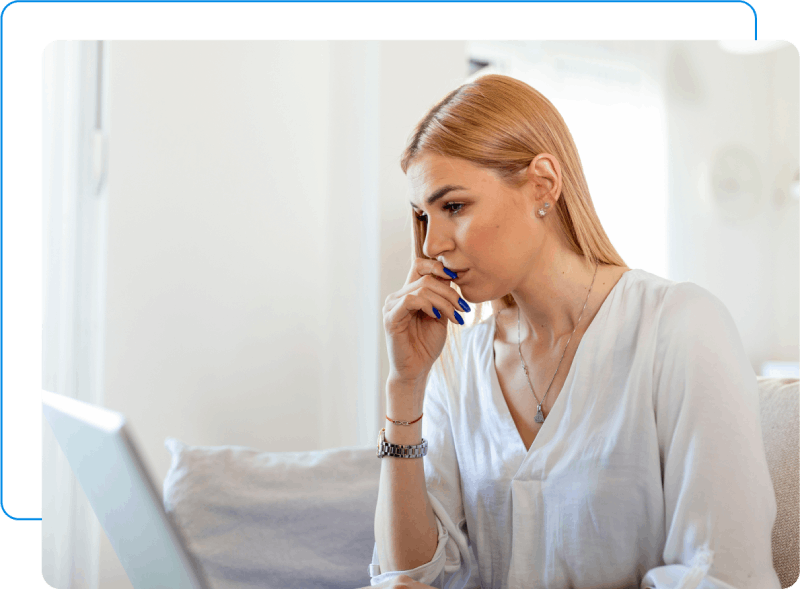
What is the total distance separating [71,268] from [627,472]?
1357 millimetres

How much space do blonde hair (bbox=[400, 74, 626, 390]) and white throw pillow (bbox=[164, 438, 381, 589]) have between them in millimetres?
638

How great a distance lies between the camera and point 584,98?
255cm

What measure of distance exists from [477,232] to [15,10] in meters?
1.02

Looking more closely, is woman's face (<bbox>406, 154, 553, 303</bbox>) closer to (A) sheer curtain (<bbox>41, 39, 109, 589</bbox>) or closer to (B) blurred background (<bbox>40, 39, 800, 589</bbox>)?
(B) blurred background (<bbox>40, 39, 800, 589</bbox>)

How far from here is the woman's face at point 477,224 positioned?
930mm

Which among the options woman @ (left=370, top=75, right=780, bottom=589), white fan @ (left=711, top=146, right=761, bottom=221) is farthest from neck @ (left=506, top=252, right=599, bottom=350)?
white fan @ (left=711, top=146, right=761, bottom=221)

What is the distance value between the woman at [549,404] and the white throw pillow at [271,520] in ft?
0.56

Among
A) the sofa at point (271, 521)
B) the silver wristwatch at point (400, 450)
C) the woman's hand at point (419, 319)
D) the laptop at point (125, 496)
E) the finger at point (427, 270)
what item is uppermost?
the finger at point (427, 270)

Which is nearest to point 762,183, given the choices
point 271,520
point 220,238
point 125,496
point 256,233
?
point 256,233

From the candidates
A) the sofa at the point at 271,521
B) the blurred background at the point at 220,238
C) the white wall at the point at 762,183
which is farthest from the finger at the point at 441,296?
the white wall at the point at 762,183

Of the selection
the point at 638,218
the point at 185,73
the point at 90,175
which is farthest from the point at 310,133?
the point at 638,218

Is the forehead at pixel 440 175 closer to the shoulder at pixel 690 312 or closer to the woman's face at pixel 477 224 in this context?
the woman's face at pixel 477 224

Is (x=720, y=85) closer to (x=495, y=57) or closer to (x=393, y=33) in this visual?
(x=495, y=57)

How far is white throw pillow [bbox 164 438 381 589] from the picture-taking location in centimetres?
117
